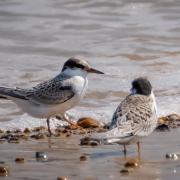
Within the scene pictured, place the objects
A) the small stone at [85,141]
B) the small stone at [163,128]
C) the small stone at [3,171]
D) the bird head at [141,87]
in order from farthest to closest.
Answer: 1. the small stone at [163,128]
2. the small stone at [85,141]
3. the bird head at [141,87]
4. the small stone at [3,171]

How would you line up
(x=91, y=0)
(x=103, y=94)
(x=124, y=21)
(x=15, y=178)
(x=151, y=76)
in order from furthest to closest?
(x=91, y=0)
(x=124, y=21)
(x=151, y=76)
(x=103, y=94)
(x=15, y=178)

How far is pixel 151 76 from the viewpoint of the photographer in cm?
1100

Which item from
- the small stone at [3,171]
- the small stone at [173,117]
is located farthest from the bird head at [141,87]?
the small stone at [3,171]

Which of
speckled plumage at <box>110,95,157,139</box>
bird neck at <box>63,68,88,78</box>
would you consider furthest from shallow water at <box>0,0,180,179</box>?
bird neck at <box>63,68,88,78</box>

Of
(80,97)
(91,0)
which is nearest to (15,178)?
(80,97)

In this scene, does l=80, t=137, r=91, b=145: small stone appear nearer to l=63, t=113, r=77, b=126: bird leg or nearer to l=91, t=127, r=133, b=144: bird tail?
l=91, t=127, r=133, b=144: bird tail

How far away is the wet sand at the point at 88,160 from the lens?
6.42 m

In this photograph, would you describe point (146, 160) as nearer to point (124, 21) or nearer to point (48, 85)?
point (48, 85)

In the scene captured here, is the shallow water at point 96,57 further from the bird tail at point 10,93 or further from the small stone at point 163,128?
the bird tail at point 10,93

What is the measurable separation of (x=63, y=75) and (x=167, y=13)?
21.5 feet

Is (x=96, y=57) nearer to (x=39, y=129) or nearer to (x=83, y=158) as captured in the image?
(x=39, y=129)

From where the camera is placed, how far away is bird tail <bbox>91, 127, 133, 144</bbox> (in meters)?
6.69

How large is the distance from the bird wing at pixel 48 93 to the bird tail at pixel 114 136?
6.42ft

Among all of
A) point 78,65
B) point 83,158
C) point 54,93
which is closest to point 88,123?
point 54,93
